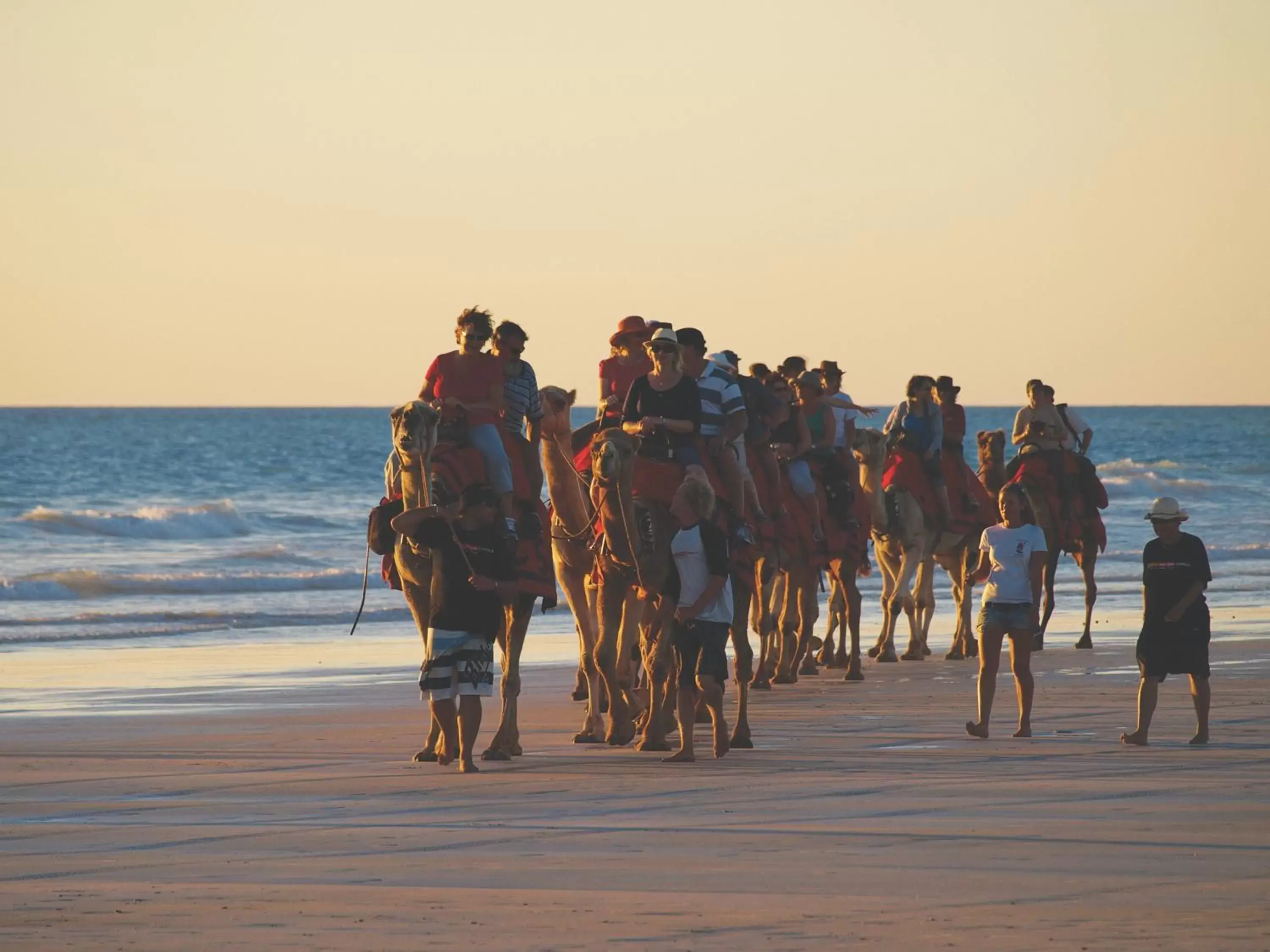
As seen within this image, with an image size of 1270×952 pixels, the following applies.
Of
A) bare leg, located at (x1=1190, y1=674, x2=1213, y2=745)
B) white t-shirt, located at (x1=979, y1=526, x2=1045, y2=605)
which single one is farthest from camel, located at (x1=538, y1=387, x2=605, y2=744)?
bare leg, located at (x1=1190, y1=674, x2=1213, y2=745)

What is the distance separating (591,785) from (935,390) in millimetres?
10042

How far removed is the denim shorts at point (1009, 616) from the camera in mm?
12539

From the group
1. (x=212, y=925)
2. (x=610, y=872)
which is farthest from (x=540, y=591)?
(x=212, y=925)

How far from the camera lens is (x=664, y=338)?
12148 millimetres

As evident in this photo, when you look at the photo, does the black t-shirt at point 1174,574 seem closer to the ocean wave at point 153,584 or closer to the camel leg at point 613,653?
the camel leg at point 613,653

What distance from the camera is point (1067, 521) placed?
66.2 feet

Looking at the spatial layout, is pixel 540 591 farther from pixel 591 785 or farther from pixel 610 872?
pixel 610 872

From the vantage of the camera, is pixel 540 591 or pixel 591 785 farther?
pixel 540 591

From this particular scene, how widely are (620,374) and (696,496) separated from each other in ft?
6.30

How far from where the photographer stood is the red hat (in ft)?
43.9

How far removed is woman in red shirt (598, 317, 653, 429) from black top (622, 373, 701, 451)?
1.03m

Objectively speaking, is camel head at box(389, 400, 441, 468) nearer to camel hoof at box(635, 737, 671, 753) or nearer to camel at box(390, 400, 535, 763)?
camel at box(390, 400, 535, 763)

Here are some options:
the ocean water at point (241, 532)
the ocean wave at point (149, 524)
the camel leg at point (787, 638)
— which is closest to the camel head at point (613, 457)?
the camel leg at point (787, 638)

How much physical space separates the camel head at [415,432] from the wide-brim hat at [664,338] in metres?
1.43
